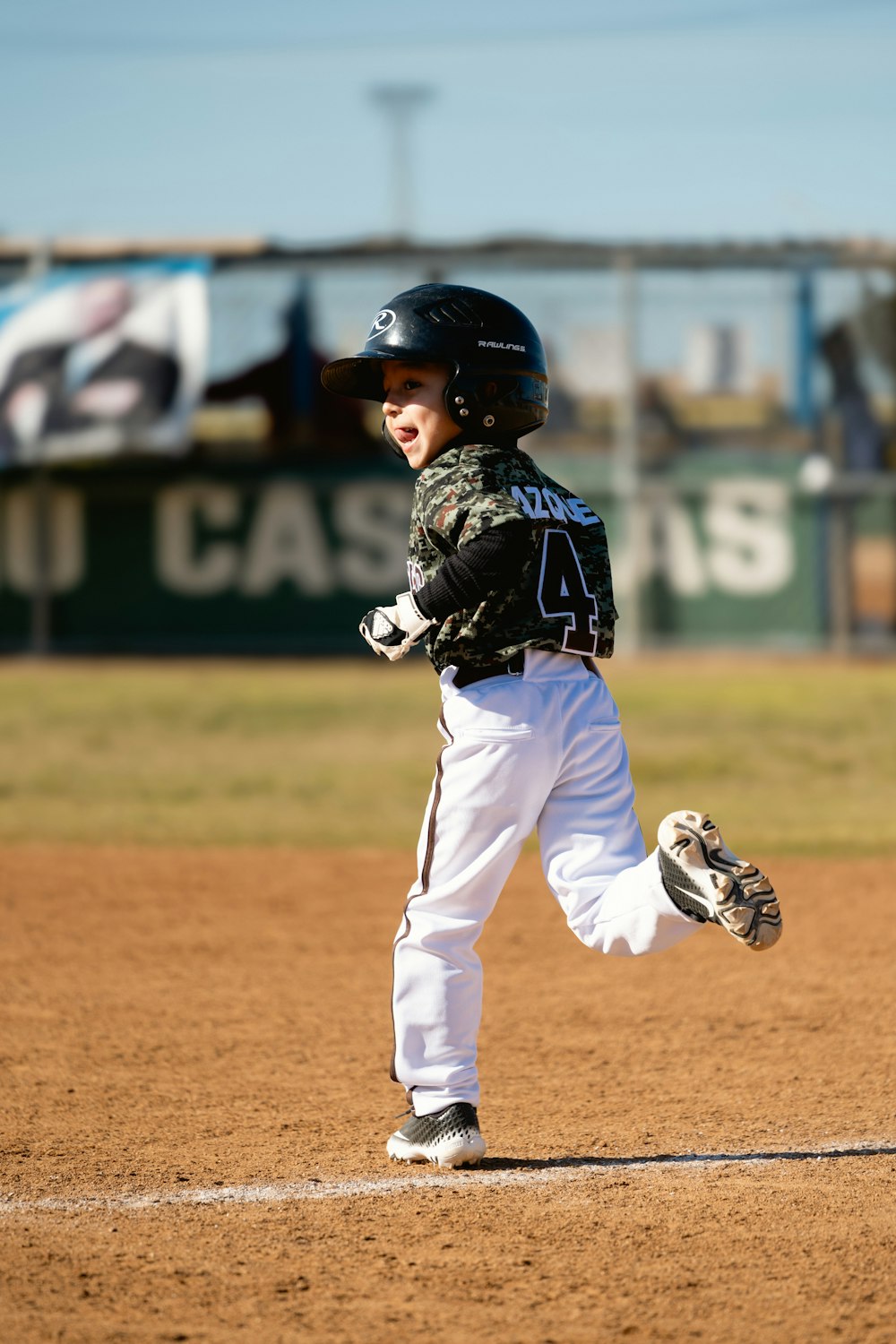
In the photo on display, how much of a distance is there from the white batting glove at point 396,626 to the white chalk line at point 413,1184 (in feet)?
3.37

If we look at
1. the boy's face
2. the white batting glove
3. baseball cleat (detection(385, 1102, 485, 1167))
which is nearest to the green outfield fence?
the boy's face

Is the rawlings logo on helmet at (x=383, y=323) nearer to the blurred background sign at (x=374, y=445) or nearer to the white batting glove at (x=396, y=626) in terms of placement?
the white batting glove at (x=396, y=626)

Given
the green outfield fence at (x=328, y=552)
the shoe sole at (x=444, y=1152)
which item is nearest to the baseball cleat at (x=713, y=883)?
the shoe sole at (x=444, y=1152)

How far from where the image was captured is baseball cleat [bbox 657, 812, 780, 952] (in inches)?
120

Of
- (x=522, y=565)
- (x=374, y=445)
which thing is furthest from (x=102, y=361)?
(x=522, y=565)

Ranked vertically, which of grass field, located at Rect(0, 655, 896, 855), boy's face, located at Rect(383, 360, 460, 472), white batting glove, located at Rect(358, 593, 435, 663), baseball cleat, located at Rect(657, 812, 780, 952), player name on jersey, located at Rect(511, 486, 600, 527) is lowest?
grass field, located at Rect(0, 655, 896, 855)

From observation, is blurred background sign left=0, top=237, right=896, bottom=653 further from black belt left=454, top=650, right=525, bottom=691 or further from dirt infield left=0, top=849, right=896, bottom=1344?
black belt left=454, top=650, right=525, bottom=691

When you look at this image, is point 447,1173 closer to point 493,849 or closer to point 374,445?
point 493,849

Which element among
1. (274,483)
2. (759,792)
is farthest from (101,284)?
(759,792)

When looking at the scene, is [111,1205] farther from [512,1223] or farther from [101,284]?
[101,284]

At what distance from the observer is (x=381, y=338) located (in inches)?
137

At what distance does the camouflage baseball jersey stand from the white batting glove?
61 mm

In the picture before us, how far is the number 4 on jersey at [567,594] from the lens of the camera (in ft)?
11.1

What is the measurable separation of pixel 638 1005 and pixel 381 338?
2281 mm
